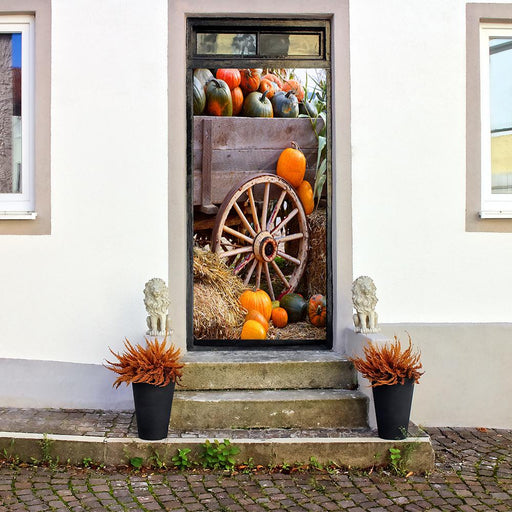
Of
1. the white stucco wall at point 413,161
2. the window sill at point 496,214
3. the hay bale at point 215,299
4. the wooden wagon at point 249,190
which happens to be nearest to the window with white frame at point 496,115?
the window sill at point 496,214

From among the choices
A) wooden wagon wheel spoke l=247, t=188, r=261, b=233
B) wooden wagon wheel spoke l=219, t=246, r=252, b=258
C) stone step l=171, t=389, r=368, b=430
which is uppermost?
wooden wagon wheel spoke l=247, t=188, r=261, b=233

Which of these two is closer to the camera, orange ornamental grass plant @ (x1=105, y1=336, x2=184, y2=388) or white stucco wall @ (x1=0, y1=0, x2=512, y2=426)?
orange ornamental grass plant @ (x1=105, y1=336, x2=184, y2=388)

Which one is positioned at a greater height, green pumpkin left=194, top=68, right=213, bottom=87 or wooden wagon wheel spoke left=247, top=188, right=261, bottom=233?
green pumpkin left=194, top=68, right=213, bottom=87

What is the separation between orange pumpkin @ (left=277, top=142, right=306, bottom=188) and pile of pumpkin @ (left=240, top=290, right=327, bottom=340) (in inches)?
48.0

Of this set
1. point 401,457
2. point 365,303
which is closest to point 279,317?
point 365,303

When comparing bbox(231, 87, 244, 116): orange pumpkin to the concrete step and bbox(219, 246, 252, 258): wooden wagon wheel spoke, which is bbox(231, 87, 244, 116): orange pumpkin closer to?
bbox(219, 246, 252, 258): wooden wagon wheel spoke

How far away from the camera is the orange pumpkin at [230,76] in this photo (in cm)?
714

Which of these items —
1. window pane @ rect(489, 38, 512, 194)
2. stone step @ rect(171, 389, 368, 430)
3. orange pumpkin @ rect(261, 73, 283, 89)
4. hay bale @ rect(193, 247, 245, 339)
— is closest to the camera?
stone step @ rect(171, 389, 368, 430)

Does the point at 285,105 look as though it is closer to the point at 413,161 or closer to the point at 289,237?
the point at 289,237

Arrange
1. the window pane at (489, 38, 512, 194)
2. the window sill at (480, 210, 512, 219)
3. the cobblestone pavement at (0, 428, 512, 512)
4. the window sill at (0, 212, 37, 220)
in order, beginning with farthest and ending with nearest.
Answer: the window pane at (489, 38, 512, 194) < the window sill at (480, 210, 512, 219) < the window sill at (0, 212, 37, 220) < the cobblestone pavement at (0, 428, 512, 512)

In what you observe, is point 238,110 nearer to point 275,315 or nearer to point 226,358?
point 275,315

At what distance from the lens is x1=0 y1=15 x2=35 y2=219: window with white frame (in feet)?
17.6

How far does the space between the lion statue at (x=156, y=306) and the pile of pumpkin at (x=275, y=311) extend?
138 cm

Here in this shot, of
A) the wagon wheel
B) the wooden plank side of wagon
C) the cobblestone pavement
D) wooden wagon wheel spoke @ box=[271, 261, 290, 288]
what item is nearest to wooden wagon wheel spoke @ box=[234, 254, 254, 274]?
the wagon wheel
